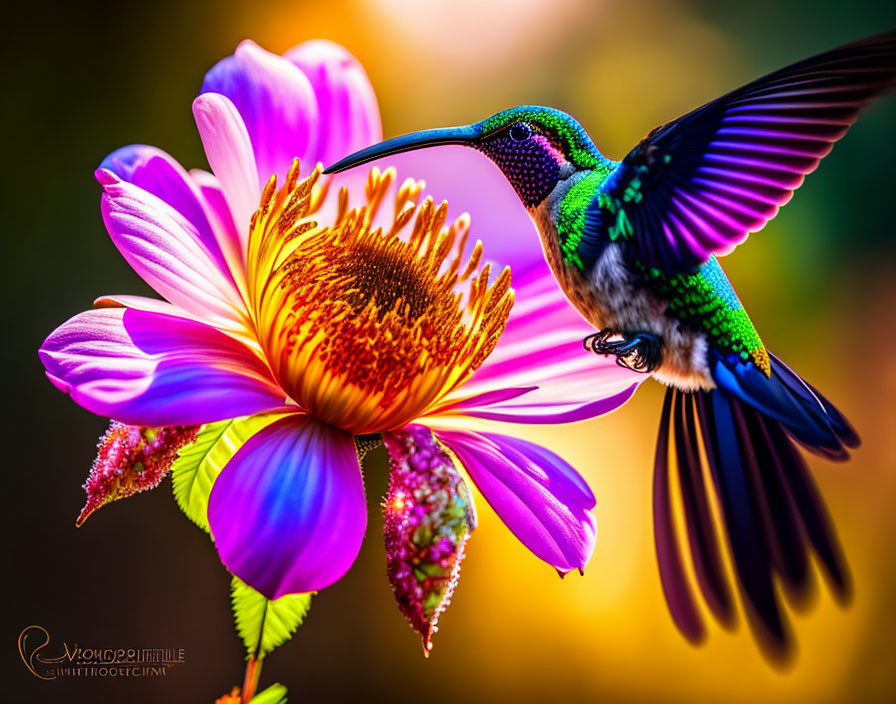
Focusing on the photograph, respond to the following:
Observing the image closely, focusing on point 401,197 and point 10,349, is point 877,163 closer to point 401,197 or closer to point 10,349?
point 401,197

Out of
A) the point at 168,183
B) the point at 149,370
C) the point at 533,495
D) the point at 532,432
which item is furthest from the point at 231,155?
the point at 532,432

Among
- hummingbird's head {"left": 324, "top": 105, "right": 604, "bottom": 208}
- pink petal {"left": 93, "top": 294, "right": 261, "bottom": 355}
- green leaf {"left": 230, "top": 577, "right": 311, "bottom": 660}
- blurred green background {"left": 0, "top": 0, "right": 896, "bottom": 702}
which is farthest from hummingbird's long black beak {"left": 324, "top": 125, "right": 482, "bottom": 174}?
blurred green background {"left": 0, "top": 0, "right": 896, "bottom": 702}

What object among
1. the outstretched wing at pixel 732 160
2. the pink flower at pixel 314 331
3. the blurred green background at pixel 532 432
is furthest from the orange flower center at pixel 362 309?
the blurred green background at pixel 532 432

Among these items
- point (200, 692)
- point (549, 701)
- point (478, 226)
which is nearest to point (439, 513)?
point (478, 226)
